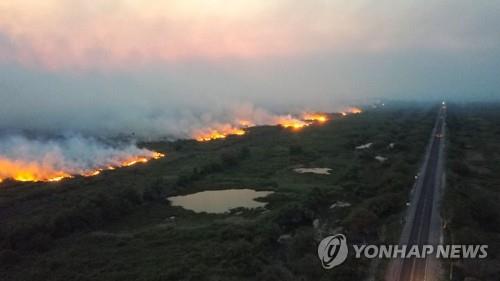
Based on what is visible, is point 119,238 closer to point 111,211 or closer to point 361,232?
point 111,211

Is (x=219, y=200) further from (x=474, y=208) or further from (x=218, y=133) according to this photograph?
(x=218, y=133)

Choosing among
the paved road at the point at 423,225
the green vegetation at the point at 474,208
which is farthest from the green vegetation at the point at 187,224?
the green vegetation at the point at 474,208

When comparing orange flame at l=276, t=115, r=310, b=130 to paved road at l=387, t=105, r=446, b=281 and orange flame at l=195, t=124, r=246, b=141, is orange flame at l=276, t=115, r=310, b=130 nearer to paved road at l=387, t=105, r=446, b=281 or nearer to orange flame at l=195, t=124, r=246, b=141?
orange flame at l=195, t=124, r=246, b=141

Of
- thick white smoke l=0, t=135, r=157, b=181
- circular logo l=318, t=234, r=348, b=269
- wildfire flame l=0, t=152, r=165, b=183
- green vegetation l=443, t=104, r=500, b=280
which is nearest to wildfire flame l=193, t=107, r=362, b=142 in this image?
thick white smoke l=0, t=135, r=157, b=181

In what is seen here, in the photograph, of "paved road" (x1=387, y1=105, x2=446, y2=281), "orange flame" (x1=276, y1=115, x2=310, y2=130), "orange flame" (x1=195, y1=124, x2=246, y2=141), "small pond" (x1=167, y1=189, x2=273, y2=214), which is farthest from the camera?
"orange flame" (x1=276, y1=115, x2=310, y2=130)

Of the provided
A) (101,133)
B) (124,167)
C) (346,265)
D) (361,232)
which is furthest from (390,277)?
(101,133)

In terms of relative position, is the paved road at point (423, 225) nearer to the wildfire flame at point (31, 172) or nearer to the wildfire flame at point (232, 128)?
the wildfire flame at point (31, 172)
